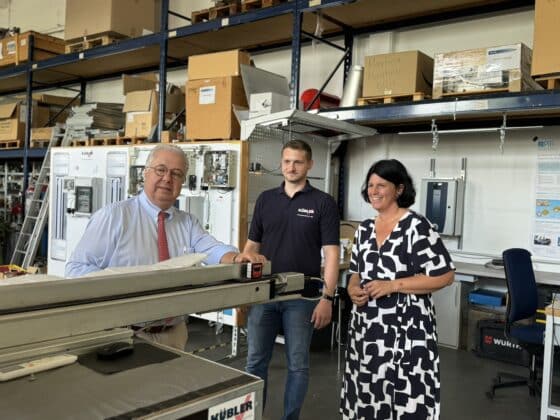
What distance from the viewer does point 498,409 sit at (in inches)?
132

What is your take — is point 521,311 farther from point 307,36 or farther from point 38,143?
point 38,143

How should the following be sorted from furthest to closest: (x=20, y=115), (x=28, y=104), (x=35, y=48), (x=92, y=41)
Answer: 1. (x=20, y=115)
2. (x=28, y=104)
3. (x=35, y=48)
4. (x=92, y=41)

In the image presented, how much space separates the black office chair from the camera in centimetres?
342

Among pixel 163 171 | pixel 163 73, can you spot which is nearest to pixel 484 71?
pixel 163 171

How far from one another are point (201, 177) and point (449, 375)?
276cm

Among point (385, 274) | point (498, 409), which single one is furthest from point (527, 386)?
point (385, 274)

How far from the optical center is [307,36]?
5047 mm

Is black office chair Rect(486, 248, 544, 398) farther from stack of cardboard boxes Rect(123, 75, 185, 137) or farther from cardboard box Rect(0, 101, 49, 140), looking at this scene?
cardboard box Rect(0, 101, 49, 140)

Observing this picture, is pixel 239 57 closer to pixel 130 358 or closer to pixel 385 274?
pixel 385 274

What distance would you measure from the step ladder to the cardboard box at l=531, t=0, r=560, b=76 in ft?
17.7

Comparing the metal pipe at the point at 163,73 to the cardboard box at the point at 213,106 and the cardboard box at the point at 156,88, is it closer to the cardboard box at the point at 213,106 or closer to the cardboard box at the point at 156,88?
the cardboard box at the point at 156,88

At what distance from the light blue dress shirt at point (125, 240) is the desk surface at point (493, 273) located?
124 inches

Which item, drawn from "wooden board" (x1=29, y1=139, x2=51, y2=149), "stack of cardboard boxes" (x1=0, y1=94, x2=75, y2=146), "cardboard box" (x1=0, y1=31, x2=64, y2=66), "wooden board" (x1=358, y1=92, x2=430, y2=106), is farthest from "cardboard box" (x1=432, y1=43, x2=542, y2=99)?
"stack of cardboard boxes" (x1=0, y1=94, x2=75, y2=146)

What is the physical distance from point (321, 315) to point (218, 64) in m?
3.02
